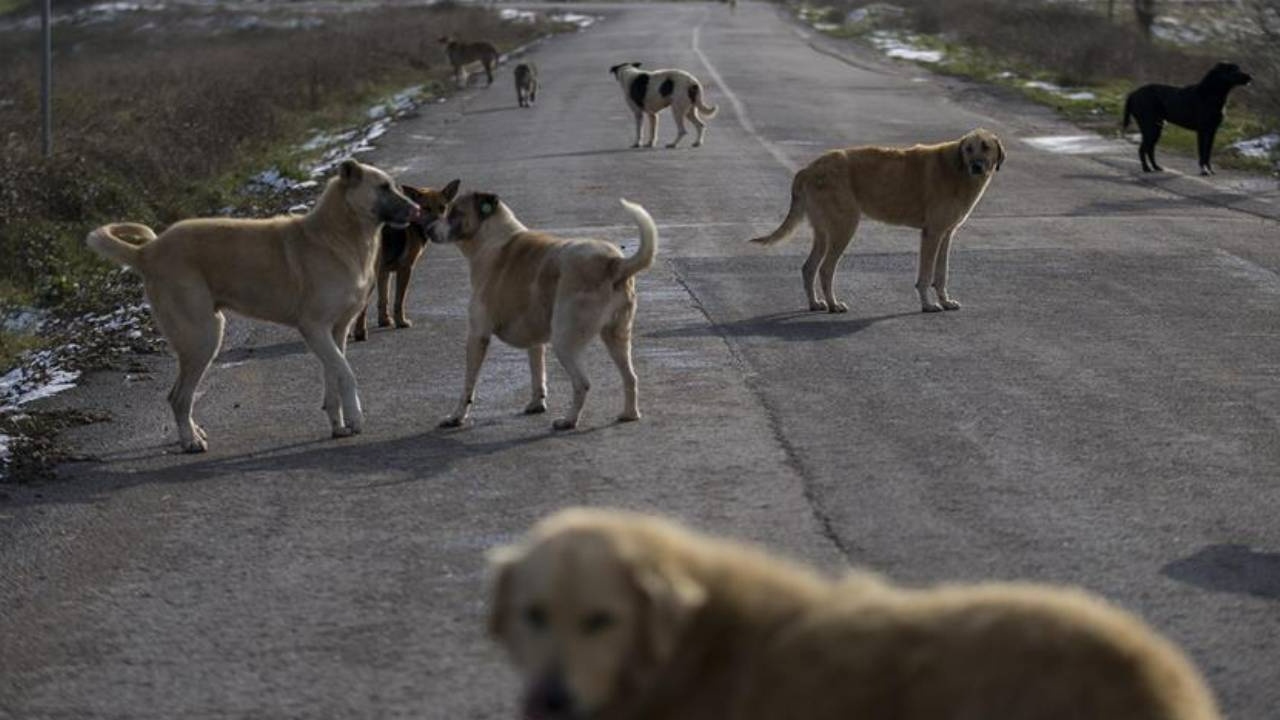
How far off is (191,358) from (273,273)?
650 mm

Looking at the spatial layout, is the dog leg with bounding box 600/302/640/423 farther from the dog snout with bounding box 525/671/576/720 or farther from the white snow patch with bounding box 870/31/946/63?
the white snow patch with bounding box 870/31/946/63

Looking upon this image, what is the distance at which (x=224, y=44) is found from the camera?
225 feet

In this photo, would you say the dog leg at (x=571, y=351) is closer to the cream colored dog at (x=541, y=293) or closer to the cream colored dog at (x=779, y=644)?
the cream colored dog at (x=541, y=293)

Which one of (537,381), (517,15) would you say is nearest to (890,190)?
(537,381)

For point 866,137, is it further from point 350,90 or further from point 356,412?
point 356,412

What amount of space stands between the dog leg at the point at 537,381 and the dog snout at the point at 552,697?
24.5 feet

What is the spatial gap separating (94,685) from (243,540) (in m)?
1.88

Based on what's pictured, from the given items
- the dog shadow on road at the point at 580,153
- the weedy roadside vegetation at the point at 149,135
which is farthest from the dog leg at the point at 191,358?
the dog shadow on road at the point at 580,153

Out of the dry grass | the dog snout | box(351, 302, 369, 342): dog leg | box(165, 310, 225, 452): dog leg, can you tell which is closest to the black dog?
the dry grass

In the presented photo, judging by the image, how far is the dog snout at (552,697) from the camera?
13.0 feet

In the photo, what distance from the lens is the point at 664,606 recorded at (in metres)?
4.01

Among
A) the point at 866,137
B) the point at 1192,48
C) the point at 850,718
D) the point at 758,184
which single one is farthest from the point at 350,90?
the point at 850,718

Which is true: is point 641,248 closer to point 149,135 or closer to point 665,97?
point 665,97

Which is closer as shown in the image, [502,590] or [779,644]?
[779,644]
